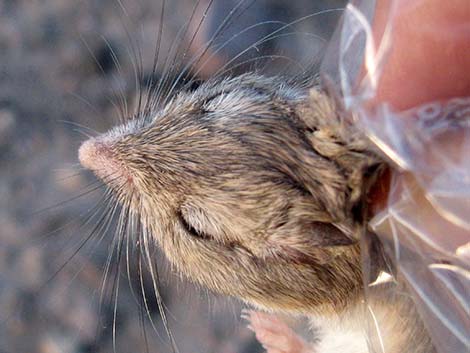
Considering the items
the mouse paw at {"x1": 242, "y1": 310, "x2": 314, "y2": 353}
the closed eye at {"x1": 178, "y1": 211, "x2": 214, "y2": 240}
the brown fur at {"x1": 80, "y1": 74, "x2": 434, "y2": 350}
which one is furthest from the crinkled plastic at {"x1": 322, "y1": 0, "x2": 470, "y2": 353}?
the mouse paw at {"x1": 242, "y1": 310, "x2": 314, "y2": 353}

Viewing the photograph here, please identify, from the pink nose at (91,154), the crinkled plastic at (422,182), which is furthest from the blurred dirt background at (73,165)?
the crinkled plastic at (422,182)

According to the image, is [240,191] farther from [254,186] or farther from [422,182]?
[422,182]

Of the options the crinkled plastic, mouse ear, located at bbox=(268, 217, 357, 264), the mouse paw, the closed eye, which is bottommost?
the mouse paw

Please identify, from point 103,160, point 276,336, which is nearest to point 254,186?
point 103,160

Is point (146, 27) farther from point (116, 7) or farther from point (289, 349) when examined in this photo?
point (289, 349)

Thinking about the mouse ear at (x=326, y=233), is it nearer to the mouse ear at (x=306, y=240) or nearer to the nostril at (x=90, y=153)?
the mouse ear at (x=306, y=240)

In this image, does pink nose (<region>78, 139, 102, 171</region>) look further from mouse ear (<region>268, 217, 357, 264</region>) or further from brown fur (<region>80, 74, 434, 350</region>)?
mouse ear (<region>268, 217, 357, 264</region>)

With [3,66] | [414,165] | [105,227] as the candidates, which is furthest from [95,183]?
[414,165]
